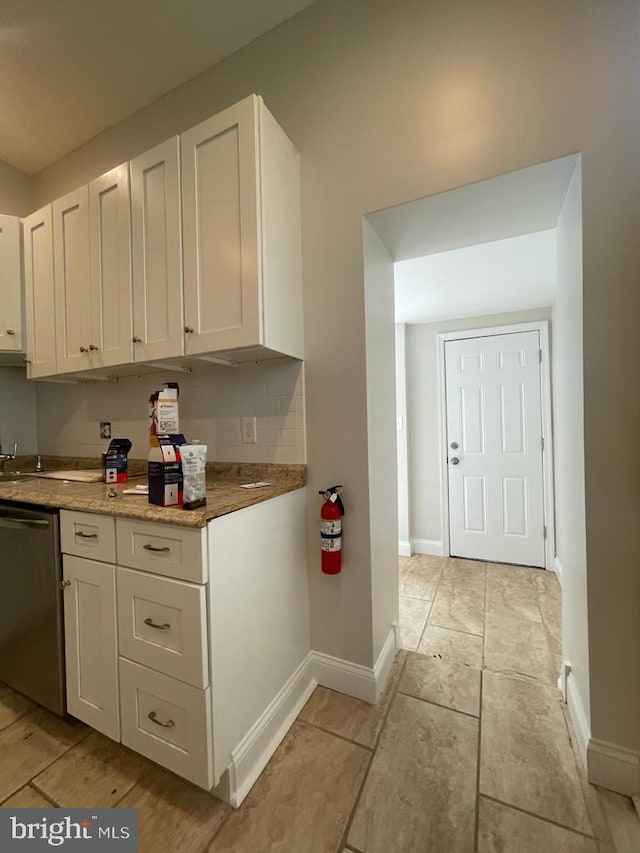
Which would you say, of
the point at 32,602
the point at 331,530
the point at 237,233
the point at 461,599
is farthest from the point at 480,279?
the point at 32,602

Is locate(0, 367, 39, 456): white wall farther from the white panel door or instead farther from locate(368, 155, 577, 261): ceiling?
the white panel door

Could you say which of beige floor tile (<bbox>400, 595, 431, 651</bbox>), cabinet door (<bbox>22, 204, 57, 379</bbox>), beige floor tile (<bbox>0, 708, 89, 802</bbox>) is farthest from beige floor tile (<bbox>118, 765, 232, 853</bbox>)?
cabinet door (<bbox>22, 204, 57, 379</bbox>)

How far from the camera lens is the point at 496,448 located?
9.98 feet

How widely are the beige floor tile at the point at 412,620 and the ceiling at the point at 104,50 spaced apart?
310 cm

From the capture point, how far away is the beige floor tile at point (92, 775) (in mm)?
1082

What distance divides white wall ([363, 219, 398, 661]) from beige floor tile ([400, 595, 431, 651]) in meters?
0.21

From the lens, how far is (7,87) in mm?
1769

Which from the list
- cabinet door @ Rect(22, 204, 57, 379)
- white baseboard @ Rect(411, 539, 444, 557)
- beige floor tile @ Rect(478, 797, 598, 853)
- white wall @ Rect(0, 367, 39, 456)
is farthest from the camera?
white baseboard @ Rect(411, 539, 444, 557)

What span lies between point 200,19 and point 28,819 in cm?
300

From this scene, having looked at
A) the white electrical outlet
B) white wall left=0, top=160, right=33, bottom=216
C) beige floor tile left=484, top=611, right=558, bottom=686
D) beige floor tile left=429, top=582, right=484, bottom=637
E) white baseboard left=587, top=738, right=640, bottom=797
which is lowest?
beige floor tile left=429, top=582, right=484, bottom=637

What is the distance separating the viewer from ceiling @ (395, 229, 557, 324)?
80.0 inches

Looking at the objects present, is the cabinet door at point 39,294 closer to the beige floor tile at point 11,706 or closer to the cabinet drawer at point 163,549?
the cabinet drawer at point 163,549

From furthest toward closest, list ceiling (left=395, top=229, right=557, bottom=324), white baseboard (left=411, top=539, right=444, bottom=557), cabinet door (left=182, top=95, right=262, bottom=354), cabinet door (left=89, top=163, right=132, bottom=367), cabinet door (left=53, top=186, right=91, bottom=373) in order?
white baseboard (left=411, top=539, right=444, bottom=557) → ceiling (left=395, top=229, right=557, bottom=324) → cabinet door (left=53, top=186, right=91, bottom=373) → cabinet door (left=89, top=163, right=132, bottom=367) → cabinet door (left=182, top=95, right=262, bottom=354)

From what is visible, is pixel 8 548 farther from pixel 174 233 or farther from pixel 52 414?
pixel 174 233
